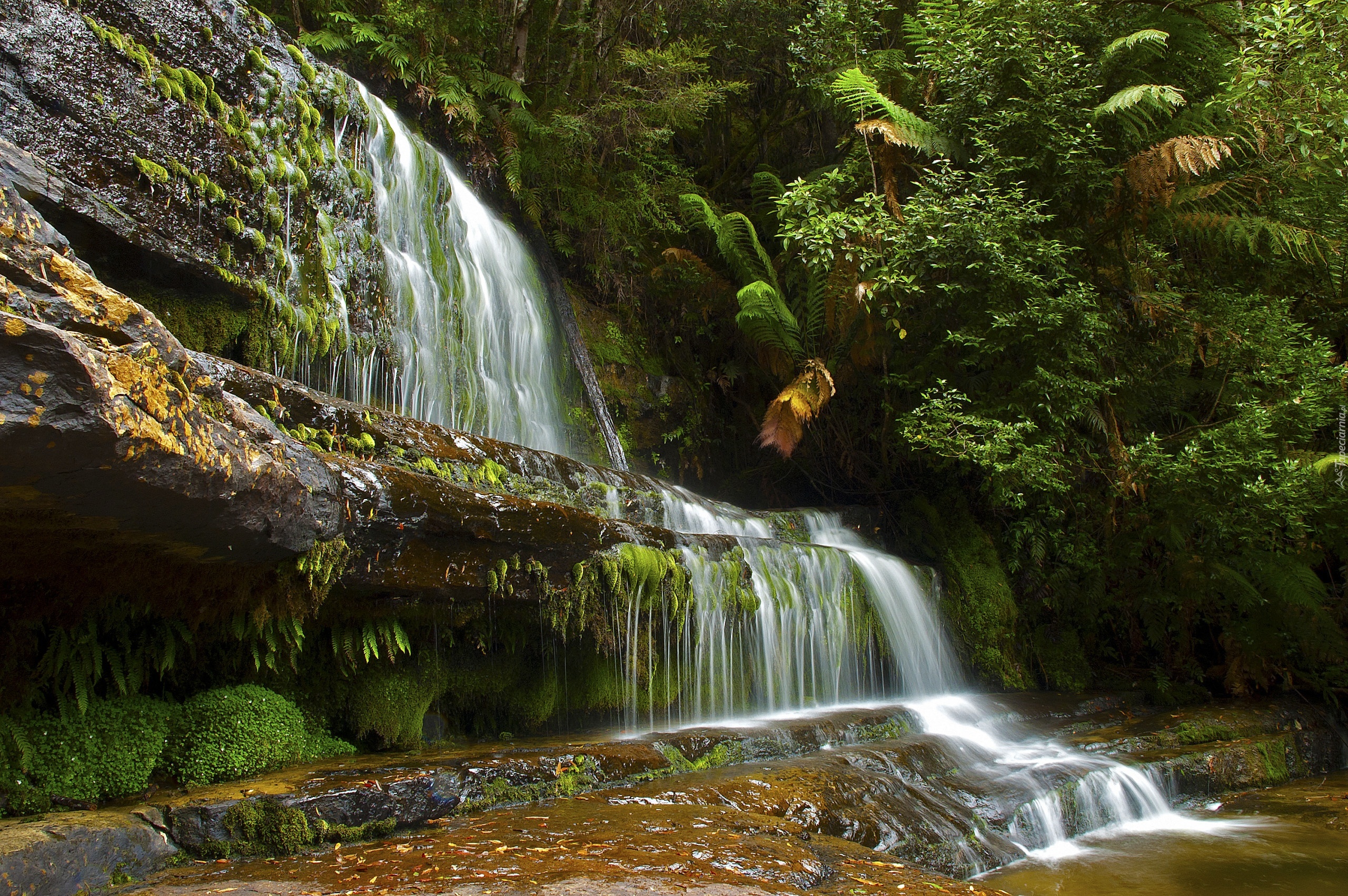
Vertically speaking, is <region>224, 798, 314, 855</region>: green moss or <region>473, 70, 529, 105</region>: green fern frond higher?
<region>473, 70, 529, 105</region>: green fern frond

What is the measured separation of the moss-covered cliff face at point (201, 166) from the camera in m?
5.00

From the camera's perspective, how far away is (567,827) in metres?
3.31

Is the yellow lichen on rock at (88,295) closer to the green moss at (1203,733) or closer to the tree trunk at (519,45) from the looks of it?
the green moss at (1203,733)

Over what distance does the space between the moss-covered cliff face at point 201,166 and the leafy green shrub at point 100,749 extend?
9.90 feet

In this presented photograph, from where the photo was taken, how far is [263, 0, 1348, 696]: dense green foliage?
767 cm

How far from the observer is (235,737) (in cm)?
389

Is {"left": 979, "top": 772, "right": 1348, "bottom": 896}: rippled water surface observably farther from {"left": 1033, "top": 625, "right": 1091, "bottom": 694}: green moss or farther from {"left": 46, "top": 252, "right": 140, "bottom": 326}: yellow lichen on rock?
{"left": 46, "top": 252, "right": 140, "bottom": 326}: yellow lichen on rock

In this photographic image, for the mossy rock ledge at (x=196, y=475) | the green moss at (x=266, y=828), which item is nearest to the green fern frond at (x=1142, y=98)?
the mossy rock ledge at (x=196, y=475)

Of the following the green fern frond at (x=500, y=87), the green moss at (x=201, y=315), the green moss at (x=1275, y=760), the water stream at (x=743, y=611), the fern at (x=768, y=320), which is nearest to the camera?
the water stream at (x=743, y=611)

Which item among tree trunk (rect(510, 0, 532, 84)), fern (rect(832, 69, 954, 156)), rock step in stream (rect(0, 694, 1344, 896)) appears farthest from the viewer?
tree trunk (rect(510, 0, 532, 84))

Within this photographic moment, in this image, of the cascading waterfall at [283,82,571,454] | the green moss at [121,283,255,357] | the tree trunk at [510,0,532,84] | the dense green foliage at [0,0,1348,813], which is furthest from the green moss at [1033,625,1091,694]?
the tree trunk at [510,0,532,84]

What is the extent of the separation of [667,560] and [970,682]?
475 cm

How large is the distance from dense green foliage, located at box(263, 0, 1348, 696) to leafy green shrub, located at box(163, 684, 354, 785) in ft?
19.7

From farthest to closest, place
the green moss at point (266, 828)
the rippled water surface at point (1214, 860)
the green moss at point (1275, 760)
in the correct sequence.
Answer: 1. the green moss at point (1275, 760)
2. the rippled water surface at point (1214, 860)
3. the green moss at point (266, 828)
